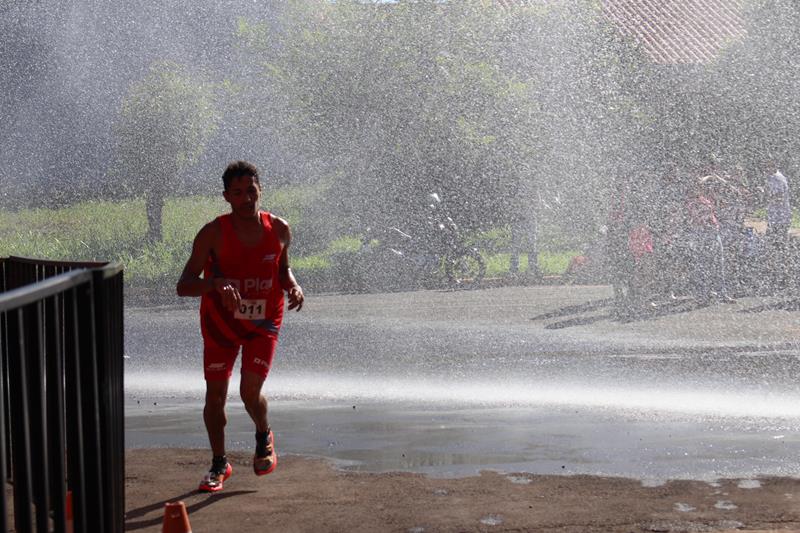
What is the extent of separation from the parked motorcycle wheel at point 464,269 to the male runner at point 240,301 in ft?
46.8

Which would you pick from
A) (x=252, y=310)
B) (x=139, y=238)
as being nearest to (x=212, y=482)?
(x=252, y=310)

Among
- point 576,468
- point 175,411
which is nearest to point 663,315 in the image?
point 175,411

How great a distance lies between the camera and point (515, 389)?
9.99m

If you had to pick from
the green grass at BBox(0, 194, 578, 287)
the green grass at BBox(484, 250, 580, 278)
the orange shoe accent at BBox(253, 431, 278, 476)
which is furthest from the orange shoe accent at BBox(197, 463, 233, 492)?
the green grass at BBox(0, 194, 578, 287)

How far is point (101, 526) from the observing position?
4145mm

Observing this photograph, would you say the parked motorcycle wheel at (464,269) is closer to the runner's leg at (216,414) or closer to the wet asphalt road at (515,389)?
the wet asphalt road at (515,389)

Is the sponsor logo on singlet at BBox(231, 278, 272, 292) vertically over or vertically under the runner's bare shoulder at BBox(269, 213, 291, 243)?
under

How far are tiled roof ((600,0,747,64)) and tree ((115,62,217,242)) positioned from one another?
906 cm

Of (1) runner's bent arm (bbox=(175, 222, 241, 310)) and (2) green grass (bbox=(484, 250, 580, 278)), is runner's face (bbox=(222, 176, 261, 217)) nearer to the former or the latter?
(1) runner's bent arm (bbox=(175, 222, 241, 310))

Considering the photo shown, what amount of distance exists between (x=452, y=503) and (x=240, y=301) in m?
1.31

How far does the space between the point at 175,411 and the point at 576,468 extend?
333 centimetres

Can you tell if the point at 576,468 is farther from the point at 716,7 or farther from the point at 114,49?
the point at 716,7

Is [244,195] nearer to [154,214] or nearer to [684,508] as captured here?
[684,508]

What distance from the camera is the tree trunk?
91.9ft
